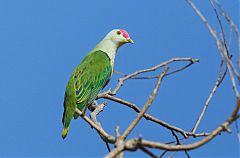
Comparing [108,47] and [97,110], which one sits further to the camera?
[108,47]

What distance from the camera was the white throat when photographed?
15.2 ft

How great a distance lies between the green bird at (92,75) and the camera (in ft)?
12.9

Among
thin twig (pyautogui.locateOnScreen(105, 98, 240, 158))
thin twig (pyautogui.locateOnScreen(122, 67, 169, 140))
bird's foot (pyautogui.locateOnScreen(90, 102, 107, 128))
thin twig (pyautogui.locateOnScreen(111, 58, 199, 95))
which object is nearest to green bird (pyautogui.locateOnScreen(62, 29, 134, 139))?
bird's foot (pyautogui.locateOnScreen(90, 102, 107, 128))

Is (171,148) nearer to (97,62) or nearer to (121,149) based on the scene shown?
(121,149)

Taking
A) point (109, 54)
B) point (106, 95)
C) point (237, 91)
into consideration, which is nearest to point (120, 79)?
point (106, 95)

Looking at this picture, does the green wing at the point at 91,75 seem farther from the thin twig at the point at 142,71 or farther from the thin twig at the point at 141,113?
the thin twig at the point at 141,113

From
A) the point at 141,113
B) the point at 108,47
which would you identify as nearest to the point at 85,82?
the point at 108,47

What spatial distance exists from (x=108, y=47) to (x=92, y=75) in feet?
1.92

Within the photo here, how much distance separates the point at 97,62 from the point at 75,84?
14.6 inches

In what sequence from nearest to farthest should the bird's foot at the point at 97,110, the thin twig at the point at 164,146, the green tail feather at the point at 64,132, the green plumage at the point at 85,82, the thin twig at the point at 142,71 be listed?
the thin twig at the point at 164,146, the thin twig at the point at 142,71, the bird's foot at the point at 97,110, the green tail feather at the point at 64,132, the green plumage at the point at 85,82

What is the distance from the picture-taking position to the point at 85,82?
13.5 feet

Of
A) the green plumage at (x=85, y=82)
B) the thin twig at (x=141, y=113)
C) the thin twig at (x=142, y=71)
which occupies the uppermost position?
the green plumage at (x=85, y=82)

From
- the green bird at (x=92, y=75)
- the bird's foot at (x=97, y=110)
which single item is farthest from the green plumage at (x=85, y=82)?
the bird's foot at (x=97, y=110)

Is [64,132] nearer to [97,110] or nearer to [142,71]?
[97,110]
